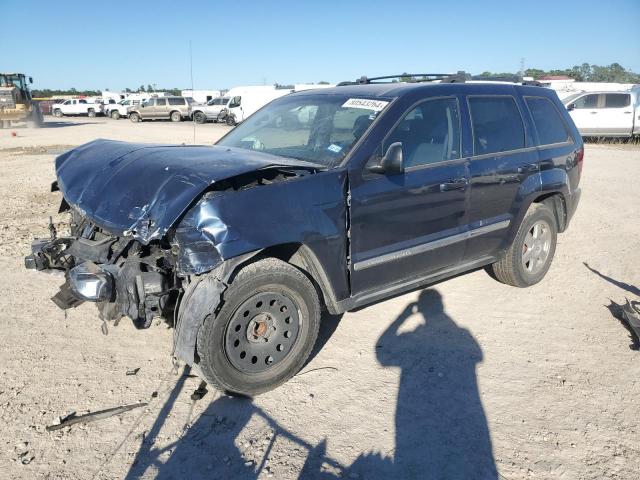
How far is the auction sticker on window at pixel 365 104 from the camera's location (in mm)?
3633

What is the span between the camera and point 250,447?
271cm

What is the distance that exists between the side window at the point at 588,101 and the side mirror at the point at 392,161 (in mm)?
17935

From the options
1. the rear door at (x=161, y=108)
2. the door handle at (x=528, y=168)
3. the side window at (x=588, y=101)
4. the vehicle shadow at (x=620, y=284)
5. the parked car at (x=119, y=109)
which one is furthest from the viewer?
the parked car at (x=119, y=109)

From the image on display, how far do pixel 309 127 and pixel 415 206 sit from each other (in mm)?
1112

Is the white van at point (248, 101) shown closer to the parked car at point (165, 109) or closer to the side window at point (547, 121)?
the parked car at point (165, 109)

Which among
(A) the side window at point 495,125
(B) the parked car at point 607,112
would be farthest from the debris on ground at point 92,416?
(B) the parked car at point 607,112

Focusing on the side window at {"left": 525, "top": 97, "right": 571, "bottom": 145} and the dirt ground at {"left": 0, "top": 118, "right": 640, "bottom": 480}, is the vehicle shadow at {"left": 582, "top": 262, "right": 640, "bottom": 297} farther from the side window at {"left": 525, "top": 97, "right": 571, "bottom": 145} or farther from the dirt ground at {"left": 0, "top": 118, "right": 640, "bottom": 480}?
the side window at {"left": 525, "top": 97, "right": 571, "bottom": 145}

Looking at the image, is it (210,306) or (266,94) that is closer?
(210,306)

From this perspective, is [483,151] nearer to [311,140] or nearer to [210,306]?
[311,140]

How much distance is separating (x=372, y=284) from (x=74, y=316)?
254 centimetres

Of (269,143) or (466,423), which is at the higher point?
(269,143)

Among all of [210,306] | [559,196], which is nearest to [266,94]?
[559,196]

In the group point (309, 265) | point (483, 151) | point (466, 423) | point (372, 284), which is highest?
point (483, 151)

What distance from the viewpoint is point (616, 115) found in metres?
18.0
